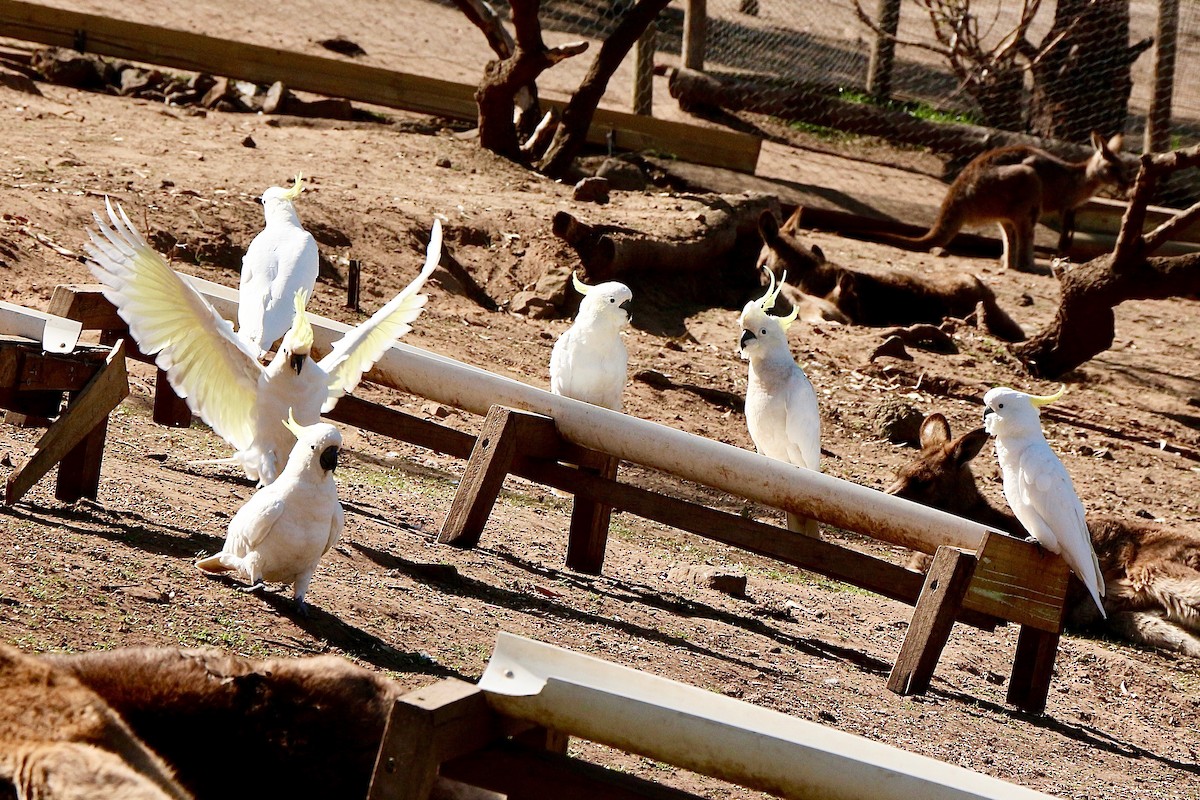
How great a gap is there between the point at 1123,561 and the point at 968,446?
1.10 meters

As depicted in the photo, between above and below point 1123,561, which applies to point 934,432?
above

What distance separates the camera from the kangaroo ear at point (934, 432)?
863 centimetres

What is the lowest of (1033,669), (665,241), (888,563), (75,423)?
(1033,669)

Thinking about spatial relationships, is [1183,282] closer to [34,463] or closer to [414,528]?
[414,528]

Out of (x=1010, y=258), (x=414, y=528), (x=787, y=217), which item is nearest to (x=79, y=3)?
(x=787, y=217)

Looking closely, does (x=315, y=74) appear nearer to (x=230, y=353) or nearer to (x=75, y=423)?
(x=230, y=353)

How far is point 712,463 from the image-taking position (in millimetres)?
5520

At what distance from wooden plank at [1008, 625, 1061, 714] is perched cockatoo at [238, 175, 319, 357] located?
3.39 meters

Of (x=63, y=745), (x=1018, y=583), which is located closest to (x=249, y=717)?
(x=63, y=745)

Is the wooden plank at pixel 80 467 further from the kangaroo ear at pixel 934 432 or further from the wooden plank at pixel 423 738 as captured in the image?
the kangaroo ear at pixel 934 432

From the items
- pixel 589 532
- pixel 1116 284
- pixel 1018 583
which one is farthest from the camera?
pixel 1116 284

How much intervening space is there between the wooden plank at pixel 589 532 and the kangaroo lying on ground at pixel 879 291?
657cm

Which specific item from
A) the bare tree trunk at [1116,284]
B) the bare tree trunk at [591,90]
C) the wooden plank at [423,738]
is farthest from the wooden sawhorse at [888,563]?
the bare tree trunk at [591,90]

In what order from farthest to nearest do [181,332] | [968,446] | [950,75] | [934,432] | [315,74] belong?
[950,75] < [315,74] < [934,432] < [968,446] < [181,332]
